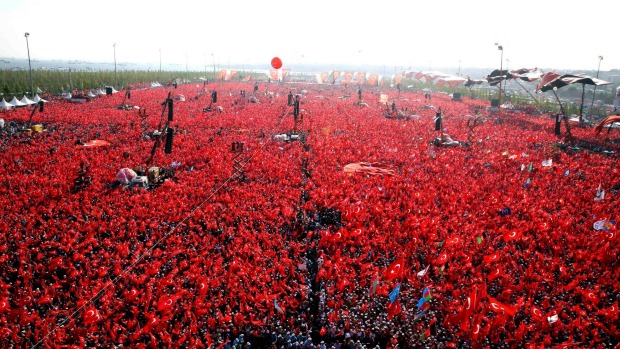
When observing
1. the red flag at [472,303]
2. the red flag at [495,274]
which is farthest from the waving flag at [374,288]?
the red flag at [495,274]

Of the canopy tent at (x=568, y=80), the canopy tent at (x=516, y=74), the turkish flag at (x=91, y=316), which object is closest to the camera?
the turkish flag at (x=91, y=316)

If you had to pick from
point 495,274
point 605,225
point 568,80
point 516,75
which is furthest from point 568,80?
point 495,274

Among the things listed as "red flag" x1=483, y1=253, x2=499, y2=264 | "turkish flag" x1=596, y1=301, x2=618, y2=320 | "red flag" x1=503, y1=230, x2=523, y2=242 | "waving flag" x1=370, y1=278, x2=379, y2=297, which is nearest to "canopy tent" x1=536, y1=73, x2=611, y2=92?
"red flag" x1=503, y1=230, x2=523, y2=242

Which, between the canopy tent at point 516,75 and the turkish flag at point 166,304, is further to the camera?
the canopy tent at point 516,75

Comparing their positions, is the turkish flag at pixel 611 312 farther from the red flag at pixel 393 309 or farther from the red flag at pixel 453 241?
the red flag at pixel 393 309

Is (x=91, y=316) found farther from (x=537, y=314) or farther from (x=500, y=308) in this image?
(x=537, y=314)

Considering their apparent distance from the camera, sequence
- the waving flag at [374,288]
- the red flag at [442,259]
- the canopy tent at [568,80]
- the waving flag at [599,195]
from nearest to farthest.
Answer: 1. the waving flag at [374,288]
2. the red flag at [442,259]
3. the waving flag at [599,195]
4. the canopy tent at [568,80]

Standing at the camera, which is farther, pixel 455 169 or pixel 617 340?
pixel 455 169

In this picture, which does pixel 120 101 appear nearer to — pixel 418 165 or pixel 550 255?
pixel 418 165

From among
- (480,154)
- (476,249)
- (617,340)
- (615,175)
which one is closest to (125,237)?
(476,249)
